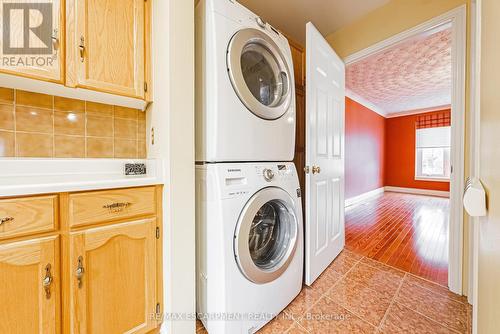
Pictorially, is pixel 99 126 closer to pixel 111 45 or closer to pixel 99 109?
pixel 99 109

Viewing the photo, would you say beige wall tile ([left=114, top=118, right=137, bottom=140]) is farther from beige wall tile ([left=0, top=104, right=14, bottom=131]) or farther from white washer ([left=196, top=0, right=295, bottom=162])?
white washer ([left=196, top=0, right=295, bottom=162])

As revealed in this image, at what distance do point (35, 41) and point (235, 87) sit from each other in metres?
0.92

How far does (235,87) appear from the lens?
3.35 feet

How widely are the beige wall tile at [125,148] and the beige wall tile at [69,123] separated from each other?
19cm

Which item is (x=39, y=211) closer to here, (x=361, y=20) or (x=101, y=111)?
(x=101, y=111)

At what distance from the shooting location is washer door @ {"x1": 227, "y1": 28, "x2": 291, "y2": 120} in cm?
103

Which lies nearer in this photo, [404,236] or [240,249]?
[240,249]

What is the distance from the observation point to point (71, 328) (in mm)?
787

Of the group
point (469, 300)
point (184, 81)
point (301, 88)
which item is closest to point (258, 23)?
point (184, 81)

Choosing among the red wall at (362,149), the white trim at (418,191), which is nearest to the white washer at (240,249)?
the red wall at (362,149)

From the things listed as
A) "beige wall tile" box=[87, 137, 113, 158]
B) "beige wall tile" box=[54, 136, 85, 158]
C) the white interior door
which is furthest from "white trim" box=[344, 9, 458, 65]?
"beige wall tile" box=[54, 136, 85, 158]

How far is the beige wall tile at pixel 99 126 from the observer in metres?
1.23

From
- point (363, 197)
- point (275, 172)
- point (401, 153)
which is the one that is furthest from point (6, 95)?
point (401, 153)

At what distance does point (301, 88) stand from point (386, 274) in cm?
177
